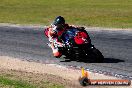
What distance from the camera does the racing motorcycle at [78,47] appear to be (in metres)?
17.8

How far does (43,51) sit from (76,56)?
10.3ft

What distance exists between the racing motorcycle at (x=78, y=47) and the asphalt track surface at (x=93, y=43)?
329 millimetres

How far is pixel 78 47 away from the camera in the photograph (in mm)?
17969

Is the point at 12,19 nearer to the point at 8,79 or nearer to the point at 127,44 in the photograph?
the point at 127,44

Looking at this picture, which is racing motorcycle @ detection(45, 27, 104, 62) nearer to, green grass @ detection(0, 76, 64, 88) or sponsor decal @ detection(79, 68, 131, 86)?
sponsor decal @ detection(79, 68, 131, 86)

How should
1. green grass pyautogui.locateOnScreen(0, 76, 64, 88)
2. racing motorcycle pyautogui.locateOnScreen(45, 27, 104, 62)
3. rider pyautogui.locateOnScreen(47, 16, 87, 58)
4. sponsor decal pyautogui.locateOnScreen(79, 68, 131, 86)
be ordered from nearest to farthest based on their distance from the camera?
1. green grass pyautogui.locateOnScreen(0, 76, 64, 88)
2. sponsor decal pyautogui.locateOnScreen(79, 68, 131, 86)
3. racing motorcycle pyautogui.locateOnScreen(45, 27, 104, 62)
4. rider pyautogui.locateOnScreen(47, 16, 87, 58)

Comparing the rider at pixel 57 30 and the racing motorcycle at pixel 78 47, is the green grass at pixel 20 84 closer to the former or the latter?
the racing motorcycle at pixel 78 47

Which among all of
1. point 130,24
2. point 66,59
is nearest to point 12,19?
point 130,24

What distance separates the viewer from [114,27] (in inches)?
1200

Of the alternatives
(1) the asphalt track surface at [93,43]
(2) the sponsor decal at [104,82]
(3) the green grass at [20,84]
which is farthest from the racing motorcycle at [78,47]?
(3) the green grass at [20,84]

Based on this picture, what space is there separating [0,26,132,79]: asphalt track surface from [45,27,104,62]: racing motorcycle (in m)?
0.33

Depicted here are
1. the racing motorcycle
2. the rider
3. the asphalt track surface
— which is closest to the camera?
the asphalt track surface

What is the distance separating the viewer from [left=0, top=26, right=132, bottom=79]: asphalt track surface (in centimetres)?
1681

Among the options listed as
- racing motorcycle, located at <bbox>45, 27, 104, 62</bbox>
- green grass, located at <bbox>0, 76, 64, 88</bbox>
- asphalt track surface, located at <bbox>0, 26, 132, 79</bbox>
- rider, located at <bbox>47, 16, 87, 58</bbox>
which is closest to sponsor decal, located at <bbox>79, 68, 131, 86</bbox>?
green grass, located at <bbox>0, 76, 64, 88</bbox>
